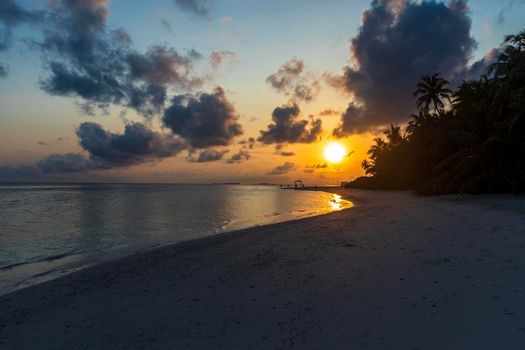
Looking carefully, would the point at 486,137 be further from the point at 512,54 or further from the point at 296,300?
the point at 296,300

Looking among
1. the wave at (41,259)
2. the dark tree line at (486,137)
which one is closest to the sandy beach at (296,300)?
the wave at (41,259)

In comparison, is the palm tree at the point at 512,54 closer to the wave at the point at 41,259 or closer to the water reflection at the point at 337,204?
the water reflection at the point at 337,204

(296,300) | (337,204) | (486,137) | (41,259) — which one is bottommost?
(41,259)

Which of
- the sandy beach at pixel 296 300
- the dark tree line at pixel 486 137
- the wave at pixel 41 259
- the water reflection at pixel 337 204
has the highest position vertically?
the dark tree line at pixel 486 137

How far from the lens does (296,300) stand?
578 centimetres

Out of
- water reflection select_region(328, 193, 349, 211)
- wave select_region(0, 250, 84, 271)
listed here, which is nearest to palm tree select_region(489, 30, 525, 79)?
water reflection select_region(328, 193, 349, 211)

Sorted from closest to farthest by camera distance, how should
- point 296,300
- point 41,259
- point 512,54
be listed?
point 296,300
point 41,259
point 512,54

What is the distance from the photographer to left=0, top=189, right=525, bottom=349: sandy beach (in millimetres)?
4473

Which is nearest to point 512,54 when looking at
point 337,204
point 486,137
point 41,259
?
point 486,137

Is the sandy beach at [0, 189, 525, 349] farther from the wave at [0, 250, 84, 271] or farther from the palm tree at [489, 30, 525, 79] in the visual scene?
the palm tree at [489, 30, 525, 79]

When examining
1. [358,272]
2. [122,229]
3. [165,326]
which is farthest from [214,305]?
[122,229]

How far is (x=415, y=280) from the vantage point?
6.33 meters

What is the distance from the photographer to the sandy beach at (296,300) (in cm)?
447

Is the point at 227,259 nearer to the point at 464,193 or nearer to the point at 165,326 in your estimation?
the point at 165,326
